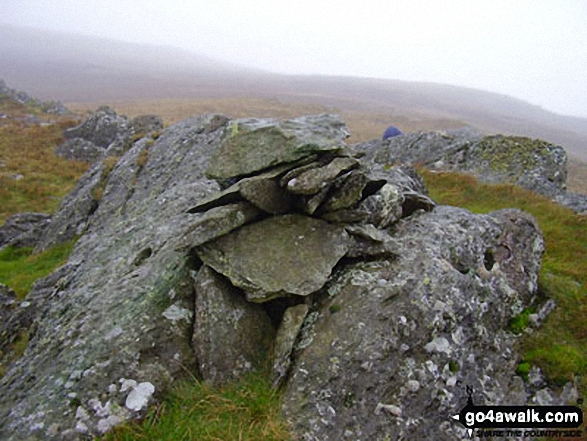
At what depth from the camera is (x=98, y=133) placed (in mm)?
36094

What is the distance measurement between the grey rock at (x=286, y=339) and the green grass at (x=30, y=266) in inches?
425

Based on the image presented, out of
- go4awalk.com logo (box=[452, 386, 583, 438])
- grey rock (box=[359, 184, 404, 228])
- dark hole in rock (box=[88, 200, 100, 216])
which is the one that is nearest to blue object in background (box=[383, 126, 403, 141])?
dark hole in rock (box=[88, 200, 100, 216])

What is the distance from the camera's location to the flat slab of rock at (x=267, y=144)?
773 centimetres

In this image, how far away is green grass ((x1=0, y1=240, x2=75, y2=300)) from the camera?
1407 cm

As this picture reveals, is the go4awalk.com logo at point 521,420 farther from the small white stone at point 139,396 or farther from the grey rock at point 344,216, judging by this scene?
the small white stone at point 139,396

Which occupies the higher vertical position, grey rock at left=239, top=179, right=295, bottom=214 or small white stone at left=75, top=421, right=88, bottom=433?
grey rock at left=239, top=179, right=295, bottom=214

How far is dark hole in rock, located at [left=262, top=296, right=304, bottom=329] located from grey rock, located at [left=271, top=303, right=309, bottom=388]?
216 mm

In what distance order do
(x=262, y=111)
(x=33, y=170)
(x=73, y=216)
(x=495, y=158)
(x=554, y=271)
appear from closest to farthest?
(x=554, y=271) < (x=73, y=216) < (x=495, y=158) < (x=33, y=170) < (x=262, y=111)

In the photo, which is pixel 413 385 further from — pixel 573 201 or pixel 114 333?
pixel 573 201

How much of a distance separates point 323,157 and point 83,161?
31497 millimetres

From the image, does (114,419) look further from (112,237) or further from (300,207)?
(112,237)

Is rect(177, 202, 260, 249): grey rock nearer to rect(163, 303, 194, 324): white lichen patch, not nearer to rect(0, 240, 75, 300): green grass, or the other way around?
rect(163, 303, 194, 324): white lichen patch

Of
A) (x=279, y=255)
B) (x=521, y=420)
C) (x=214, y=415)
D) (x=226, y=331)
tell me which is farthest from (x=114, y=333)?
(x=521, y=420)

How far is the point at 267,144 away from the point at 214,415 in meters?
5.04
